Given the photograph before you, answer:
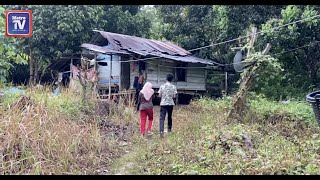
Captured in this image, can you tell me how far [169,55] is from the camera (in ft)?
51.3

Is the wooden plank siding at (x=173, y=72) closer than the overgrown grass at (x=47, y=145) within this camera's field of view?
No

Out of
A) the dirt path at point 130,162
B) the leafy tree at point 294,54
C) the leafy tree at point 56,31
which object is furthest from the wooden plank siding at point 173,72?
the dirt path at point 130,162

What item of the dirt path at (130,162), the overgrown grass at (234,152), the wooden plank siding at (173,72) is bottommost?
the dirt path at (130,162)

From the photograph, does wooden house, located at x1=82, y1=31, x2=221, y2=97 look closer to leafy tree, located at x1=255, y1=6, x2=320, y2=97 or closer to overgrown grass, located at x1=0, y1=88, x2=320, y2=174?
leafy tree, located at x1=255, y1=6, x2=320, y2=97

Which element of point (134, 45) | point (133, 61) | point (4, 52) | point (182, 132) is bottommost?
point (182, 132)

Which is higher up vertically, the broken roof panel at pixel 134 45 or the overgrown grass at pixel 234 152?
the broken roof panel at pixel 134 45

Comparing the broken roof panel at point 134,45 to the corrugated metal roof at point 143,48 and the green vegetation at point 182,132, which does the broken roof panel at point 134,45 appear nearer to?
the corrugated metal roof at point 143,48

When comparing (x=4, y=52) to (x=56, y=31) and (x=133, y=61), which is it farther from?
(x=56, y=31)

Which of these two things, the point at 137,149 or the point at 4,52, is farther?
the point at 4,52

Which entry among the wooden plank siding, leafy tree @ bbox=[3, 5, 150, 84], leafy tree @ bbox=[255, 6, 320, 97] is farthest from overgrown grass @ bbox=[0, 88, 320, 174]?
leafy tree @ bbox=[3, 5, 150, 84]

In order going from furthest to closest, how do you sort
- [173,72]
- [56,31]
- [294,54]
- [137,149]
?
[56,31], [173,72], [294,54], [137,149]

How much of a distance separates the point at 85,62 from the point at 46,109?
299 centimetres

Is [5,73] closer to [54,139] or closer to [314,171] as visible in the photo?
[54,139]

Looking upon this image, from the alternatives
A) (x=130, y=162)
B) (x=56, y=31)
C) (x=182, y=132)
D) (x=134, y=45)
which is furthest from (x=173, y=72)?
(x=130, y=162)
